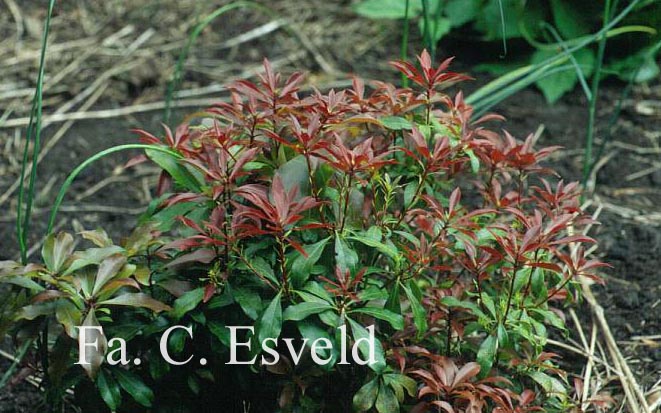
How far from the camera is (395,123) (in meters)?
1.89

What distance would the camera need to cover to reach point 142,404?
187cm

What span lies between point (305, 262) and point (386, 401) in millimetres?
337

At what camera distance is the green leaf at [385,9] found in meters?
3.97

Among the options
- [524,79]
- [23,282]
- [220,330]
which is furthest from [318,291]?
[524,79]

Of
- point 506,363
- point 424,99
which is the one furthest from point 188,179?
point 506,363

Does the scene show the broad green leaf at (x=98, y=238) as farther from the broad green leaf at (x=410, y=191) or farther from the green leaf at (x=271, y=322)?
the broad green leaf at (x=410, y=191)

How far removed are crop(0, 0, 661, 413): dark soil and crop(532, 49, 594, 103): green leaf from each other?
0.05 metres

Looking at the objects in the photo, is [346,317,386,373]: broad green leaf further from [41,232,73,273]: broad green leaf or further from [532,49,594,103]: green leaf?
[532,49,594,103]: green leaf

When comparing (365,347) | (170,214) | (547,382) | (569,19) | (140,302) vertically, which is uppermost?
(569,19)

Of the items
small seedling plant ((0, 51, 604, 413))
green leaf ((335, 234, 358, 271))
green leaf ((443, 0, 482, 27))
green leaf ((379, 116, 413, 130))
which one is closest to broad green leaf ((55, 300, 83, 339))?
small seedling plant ((0, 51, 604, 413))

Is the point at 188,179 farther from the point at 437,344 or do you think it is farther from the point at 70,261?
the point at 437,344

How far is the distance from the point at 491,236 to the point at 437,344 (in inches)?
12.1

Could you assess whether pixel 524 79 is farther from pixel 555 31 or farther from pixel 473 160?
pixel 555 31

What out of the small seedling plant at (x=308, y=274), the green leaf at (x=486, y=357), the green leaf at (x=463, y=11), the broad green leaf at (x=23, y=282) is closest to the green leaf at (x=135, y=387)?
the small seedling plant at (x=308, y=274)
